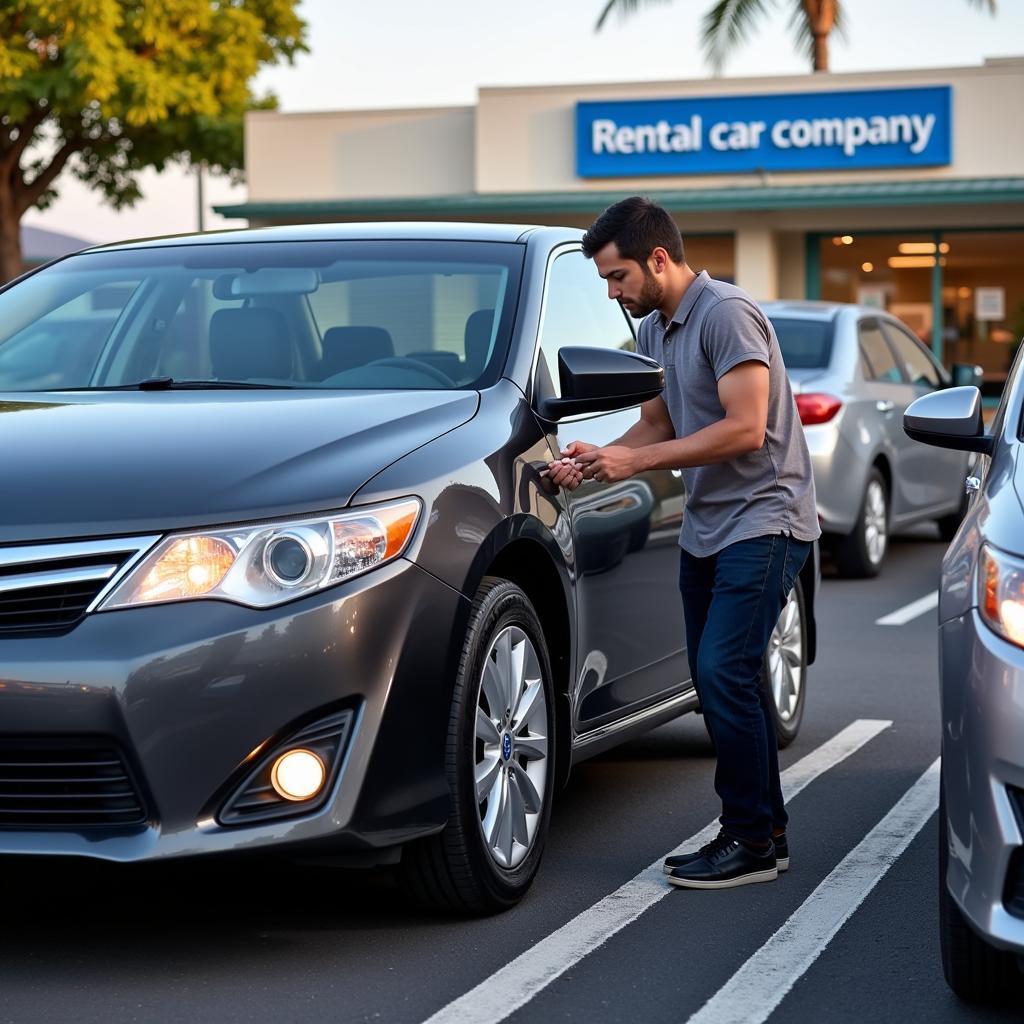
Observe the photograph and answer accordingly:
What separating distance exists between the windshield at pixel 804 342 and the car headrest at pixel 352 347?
7.01 metres

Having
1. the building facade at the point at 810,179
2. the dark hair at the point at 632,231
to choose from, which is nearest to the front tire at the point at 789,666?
the dark hair at the point at 632,231

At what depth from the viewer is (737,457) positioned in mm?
4785

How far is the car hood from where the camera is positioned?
13.0 feet

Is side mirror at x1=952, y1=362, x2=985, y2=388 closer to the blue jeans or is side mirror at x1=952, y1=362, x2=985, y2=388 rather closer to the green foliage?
the blue jeans

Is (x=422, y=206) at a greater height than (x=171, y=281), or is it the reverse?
(x=422, y=206)

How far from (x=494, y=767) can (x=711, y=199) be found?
875 inches

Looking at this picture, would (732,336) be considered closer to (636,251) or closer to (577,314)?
(636,251)

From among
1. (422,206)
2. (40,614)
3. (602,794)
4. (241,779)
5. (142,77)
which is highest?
(142,77)

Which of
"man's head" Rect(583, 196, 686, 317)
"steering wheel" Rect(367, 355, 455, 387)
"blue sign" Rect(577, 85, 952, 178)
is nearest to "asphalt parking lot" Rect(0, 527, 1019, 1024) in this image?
"steering wheel" Rect(367, 355, 455, 387)

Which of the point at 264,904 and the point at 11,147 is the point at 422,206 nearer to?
the point at 11,147

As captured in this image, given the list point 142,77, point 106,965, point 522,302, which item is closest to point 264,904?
point 106,965

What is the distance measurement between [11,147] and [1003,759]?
101 feet

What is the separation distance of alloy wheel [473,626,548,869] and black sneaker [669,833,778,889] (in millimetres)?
443

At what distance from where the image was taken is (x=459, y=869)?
435 centimetres
